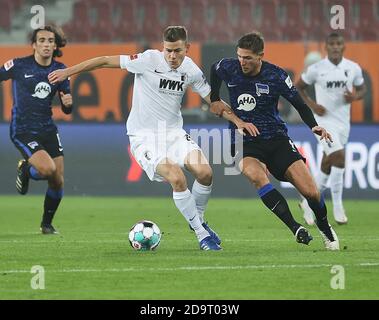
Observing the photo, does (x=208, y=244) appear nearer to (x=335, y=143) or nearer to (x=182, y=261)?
(x=182, y=261)

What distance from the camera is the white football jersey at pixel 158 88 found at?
34.4 ft

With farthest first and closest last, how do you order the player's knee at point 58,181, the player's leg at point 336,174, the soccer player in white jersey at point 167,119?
the player's leg at point 336,174, the player's knee at point 58,181, the soccer player in white jersey at point 167,119

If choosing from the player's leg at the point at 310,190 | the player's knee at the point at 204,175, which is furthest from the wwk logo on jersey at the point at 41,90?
the player's leg at the point at 310,190

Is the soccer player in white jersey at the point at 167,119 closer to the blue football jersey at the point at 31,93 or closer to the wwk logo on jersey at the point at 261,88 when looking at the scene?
the wwk logo on jersey at the point at 261,88

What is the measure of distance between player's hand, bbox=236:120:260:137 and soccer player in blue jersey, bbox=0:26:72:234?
3064mm

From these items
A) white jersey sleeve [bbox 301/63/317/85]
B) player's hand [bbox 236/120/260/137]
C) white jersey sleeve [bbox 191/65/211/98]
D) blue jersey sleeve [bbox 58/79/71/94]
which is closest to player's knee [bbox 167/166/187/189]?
player's hand [bbox 236/120/260/137]

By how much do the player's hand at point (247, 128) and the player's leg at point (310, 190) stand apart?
49 centimetres

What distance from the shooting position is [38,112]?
12.5 metres

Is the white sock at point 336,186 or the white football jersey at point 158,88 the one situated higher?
the white football jersey at point 158,88

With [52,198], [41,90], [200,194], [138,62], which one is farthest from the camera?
[41,90]

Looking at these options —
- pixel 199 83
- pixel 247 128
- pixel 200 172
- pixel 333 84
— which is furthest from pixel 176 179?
pixel 333 84

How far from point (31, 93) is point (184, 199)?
3389 millimetres
